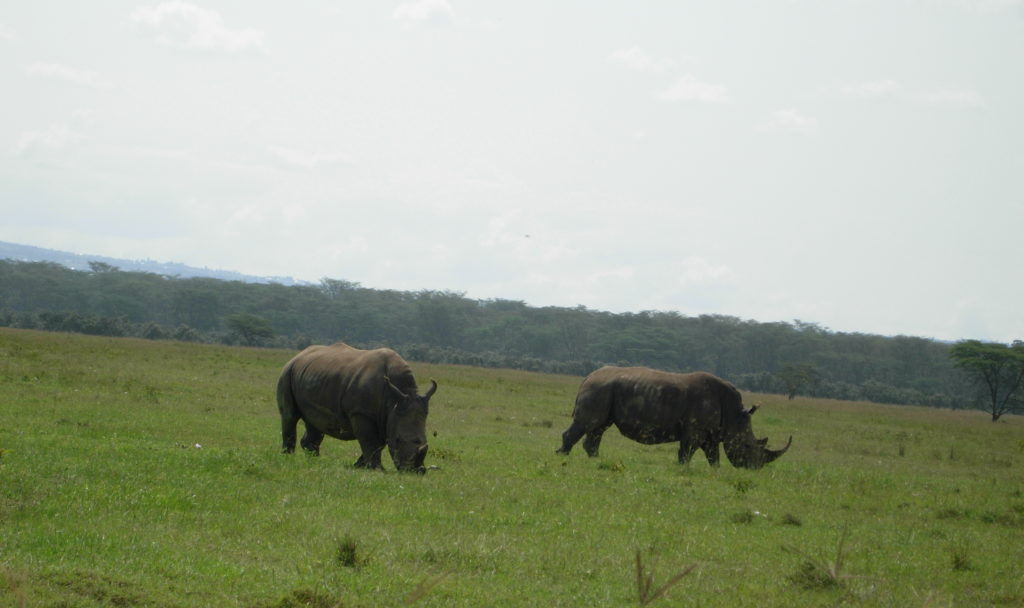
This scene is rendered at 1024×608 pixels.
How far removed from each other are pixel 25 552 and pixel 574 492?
26.2ft

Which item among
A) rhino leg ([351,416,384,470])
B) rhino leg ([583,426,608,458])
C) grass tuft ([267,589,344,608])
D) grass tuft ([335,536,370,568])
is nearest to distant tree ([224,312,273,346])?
rhino leg ([583,426,608,458])

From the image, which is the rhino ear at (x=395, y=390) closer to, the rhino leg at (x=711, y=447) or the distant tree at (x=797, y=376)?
the rhino leg at (x=711, y=447)

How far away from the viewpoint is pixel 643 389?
2005 cm

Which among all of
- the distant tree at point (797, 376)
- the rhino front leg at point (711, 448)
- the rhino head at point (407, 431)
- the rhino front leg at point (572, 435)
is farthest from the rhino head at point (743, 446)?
the distant tree at point (797, 376)

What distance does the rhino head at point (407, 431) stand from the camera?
1538 cm

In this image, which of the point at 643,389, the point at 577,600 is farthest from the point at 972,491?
the point at 577,600

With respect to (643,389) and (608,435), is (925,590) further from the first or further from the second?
(608,435)

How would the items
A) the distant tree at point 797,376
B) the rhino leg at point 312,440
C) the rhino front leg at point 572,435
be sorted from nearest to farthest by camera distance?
the rhino leg at point 312,440, the rhino front leg at point 572,435, the distant tree at point 797,376

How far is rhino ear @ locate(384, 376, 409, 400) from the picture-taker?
1536 centimetres

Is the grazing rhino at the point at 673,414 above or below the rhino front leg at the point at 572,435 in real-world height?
above

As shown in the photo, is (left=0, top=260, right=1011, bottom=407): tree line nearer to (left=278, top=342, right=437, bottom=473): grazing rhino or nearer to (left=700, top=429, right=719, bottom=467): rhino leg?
(left=700, top=429, right=719, bottom=467): rhino leg

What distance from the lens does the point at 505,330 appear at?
375ft

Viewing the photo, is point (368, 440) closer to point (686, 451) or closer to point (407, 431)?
point (407, 431)

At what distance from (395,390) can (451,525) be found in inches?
153
